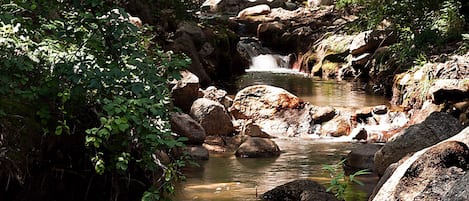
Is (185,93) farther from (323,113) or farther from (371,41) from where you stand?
(371,41)

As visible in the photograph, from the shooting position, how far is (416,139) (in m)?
7.77

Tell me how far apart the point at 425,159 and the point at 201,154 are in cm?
613

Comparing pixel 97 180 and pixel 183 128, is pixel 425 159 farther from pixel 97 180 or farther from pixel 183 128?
pixel 183 128

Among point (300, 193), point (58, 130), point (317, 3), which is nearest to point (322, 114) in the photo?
point (300, 193)

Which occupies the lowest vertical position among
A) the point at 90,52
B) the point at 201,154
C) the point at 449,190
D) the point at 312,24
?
the point at 201,154

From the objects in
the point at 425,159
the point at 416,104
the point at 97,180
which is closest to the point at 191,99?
the point at 416,104

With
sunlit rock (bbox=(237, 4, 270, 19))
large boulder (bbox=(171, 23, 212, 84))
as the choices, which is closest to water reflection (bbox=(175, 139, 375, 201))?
large boulder (bbox=(171, 23, 212, 84))

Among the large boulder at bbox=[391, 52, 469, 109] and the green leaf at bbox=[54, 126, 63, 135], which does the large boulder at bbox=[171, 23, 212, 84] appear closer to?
the large boulder at bbox=[391, 52, 469, 109]

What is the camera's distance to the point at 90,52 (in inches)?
161

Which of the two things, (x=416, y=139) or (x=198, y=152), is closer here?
(x=416, y=139)

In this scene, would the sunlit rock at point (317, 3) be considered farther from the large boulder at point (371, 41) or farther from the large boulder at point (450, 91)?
the large boulder at point (450, 91)

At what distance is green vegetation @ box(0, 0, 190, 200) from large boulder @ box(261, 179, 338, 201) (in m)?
2.55

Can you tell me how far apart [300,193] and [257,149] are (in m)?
2.88

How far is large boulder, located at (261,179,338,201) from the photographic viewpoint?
6.37m
